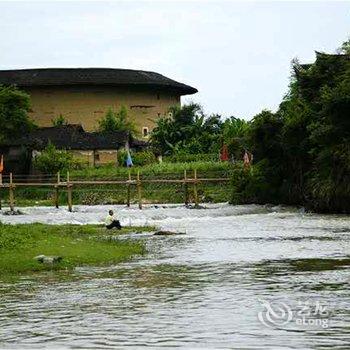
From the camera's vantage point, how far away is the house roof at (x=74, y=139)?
72125mm

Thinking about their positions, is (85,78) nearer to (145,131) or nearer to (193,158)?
(145,131)

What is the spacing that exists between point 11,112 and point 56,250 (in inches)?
1996

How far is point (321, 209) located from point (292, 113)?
8.15m

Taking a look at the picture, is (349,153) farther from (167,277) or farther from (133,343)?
(133,343)

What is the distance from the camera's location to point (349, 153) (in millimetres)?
42375

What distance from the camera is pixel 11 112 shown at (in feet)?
236

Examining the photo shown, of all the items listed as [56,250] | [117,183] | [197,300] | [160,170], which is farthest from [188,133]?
[197,300]

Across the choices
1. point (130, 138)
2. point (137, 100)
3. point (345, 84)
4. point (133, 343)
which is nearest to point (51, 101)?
point (137, 100)

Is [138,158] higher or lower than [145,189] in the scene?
higher

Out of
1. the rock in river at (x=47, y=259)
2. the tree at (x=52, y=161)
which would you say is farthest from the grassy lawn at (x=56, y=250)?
the tree at (x=52, y=161)

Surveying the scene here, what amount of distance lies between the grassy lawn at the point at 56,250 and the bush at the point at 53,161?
38.5m

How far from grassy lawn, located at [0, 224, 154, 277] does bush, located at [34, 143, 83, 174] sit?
126 feet

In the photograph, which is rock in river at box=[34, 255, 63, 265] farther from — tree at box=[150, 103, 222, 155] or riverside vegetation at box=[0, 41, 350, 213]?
tree at box=[150, 103, 222, 155]

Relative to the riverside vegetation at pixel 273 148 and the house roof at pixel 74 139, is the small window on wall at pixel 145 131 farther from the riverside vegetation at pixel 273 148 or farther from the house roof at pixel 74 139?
the house roof at pixel 74 139
